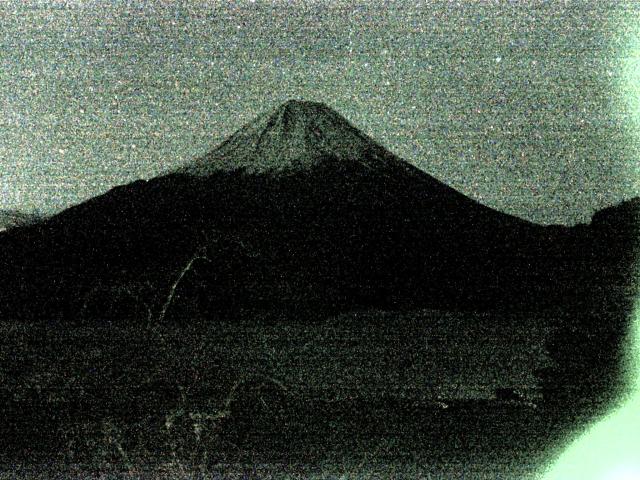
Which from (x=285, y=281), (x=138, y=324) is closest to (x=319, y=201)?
(x=285, y=281)

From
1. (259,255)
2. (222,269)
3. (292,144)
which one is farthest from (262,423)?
(292,144)

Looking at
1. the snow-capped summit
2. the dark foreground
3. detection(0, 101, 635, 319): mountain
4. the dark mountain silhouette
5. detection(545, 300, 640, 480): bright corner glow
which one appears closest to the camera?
detection(545, 300, 640, 480): bright corner glow

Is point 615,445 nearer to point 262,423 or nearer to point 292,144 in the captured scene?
point 262,423

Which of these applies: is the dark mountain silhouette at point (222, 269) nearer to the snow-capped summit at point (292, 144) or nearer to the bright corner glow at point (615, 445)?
the snow-capped summit at point (292, 144)

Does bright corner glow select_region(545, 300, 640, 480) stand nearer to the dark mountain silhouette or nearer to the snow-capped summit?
the dark mountain silhouette

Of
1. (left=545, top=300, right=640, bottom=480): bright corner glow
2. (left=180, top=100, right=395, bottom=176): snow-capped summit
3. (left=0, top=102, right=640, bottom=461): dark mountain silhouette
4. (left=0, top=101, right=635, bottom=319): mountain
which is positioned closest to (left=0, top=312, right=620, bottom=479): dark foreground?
(left=545, top=300, right=640, bottom=480): bright corner glow

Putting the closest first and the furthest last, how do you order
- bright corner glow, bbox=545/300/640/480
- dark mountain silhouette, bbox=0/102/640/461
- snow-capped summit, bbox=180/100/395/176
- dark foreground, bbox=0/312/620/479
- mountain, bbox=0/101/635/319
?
bright corner glow, bbox=545/300/640/480, dark foreground, bbox=0/312/620/479, dark mountain silhouette, bbox=0/102/640/461, mountain, bbox=0/101/635/319, snow-capped summit, bbox=180/100/395/176

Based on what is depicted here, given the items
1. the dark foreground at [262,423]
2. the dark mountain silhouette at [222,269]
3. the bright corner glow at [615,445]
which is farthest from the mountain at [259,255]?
the bright corner glow at [615,445]

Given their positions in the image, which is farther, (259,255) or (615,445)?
(259,255)

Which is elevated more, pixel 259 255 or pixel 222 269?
pixel 259 255

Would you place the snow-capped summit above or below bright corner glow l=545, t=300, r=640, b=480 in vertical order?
above
